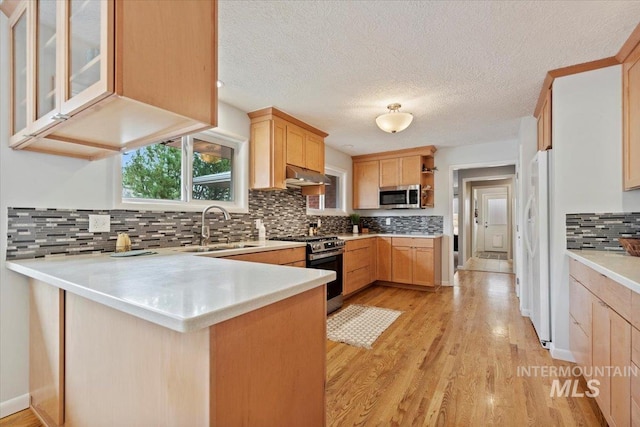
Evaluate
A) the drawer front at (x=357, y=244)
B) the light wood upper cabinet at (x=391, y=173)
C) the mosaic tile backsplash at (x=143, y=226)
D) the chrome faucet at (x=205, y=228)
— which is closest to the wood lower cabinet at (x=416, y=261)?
the drawer front at (x=357, y=244)

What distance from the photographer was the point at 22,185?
1703mm

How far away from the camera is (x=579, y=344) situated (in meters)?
1.97

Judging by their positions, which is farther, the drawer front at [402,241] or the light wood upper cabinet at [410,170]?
the light wood upper cabinet at [410,170]

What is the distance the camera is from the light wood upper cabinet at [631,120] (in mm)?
1933

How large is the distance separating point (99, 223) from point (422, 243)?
397 cm

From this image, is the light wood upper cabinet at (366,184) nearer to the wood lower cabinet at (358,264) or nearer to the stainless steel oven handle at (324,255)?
the wood lower cabinet at (358,264)

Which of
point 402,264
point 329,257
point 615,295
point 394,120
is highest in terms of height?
point 394,120

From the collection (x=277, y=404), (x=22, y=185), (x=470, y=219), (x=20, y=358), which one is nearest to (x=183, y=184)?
(x=22, y=185)

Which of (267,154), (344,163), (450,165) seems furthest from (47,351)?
(450,165)

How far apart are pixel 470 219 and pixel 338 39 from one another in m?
7.02

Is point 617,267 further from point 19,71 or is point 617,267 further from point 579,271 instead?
point 19,71

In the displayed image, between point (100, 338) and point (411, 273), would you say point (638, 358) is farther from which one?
point (411, 273)

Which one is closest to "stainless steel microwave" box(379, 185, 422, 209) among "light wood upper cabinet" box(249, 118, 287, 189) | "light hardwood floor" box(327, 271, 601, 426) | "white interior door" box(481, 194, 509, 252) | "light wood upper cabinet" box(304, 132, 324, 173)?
"light wood upper cabinet" box(304, 132, 324, 173)

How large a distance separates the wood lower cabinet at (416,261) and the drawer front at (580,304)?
86.5 inches
